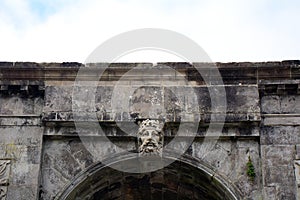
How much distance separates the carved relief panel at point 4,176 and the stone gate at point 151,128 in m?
0.02

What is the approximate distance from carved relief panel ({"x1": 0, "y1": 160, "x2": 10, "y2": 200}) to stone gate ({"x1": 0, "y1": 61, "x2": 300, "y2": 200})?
18 millimetres

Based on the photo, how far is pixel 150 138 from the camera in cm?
1381

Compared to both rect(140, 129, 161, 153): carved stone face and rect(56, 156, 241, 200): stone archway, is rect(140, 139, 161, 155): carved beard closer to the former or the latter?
rect(140, 129, 161, 153): carved stone face

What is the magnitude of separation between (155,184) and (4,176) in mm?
3062

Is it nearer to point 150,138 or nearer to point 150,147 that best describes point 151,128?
point 150,138

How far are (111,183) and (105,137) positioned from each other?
43.0 inches

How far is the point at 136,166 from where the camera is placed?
1444 centimetres

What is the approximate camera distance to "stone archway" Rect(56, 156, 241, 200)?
551 inches

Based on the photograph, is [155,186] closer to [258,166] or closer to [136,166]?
[136,166]

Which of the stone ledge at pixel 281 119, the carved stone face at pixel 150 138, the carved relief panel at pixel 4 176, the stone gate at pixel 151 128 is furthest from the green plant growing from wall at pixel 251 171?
the carved relief panel at pixel 4 176

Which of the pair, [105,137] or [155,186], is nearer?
[105,137]

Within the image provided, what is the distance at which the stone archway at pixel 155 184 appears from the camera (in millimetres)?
14008

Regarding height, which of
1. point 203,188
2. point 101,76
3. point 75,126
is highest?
point 101,76

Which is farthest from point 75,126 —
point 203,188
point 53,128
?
point 203,188
